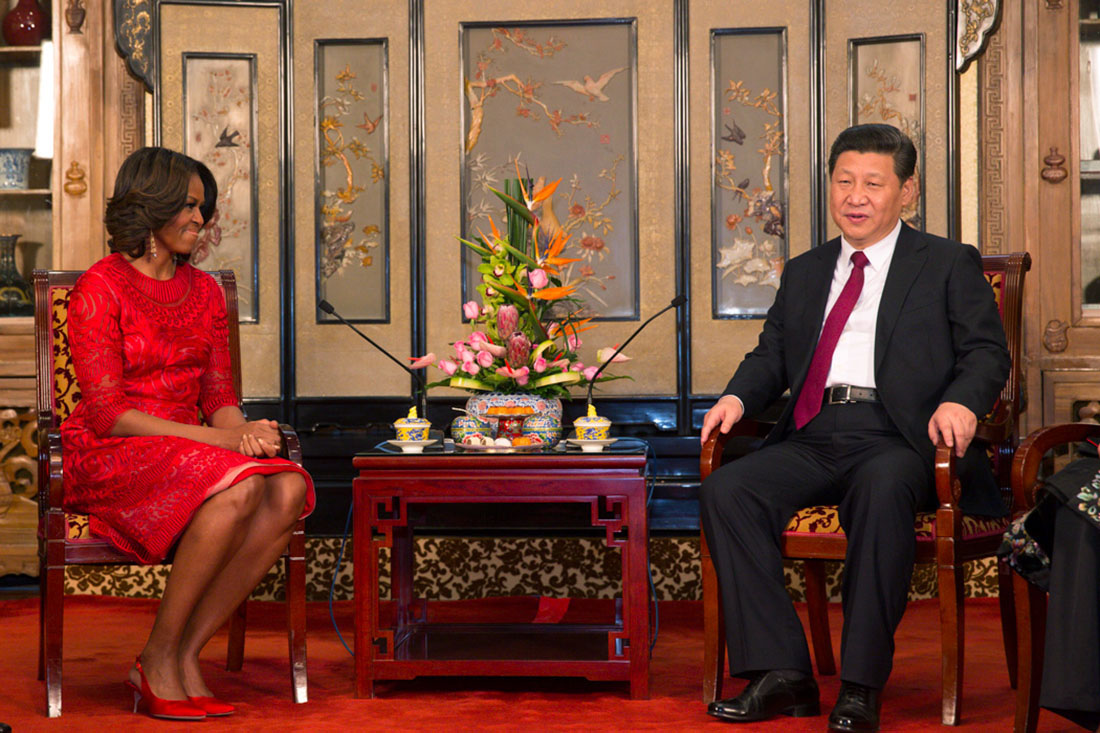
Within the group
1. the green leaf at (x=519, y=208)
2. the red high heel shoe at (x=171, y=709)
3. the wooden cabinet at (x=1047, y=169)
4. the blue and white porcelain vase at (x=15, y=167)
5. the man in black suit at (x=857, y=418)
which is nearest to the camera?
the man in black suit at (x=857, y=418)

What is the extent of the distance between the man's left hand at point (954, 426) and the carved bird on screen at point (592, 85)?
198 cm

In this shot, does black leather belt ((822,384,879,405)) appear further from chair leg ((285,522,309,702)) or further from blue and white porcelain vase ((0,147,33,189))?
blue and white porcelain vase ((0,147,33,189))

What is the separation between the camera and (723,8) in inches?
149

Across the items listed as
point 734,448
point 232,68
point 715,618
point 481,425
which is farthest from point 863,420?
point 232,68

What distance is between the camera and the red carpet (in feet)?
7.54

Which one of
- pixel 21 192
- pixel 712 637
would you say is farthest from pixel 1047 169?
pixel 21 192

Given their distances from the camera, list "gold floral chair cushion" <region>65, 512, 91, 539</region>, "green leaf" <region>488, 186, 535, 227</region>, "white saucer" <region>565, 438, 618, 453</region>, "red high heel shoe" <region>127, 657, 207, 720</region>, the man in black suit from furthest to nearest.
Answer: "green leaf" <region>488, 186, 535, 227</region>, "white saucer" <region>565, 438, 618, 453</region>, "gold floral chair cushion" <region>65, 512, 91, 539</region>, "red high heel shoe" <region>127, 657, 207, 720</region>, the man in black suit

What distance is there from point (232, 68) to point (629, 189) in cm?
147

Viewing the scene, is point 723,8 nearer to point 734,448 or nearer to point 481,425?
point 734,448

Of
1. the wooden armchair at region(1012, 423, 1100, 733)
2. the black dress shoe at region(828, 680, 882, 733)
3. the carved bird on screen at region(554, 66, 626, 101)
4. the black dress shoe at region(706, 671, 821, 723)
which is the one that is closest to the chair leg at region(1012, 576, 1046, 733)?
the wooden armchair at region(1012, 423, 1100, 733)

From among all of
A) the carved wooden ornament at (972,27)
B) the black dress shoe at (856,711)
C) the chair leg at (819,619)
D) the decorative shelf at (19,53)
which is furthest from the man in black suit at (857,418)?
the decorative shelf at (19,53)

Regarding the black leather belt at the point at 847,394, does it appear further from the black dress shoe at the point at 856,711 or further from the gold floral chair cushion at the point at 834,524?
the black dress shoe at the point at 856,711

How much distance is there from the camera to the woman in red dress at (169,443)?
7.79ft

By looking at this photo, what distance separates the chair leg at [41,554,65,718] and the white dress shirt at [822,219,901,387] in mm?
1796
